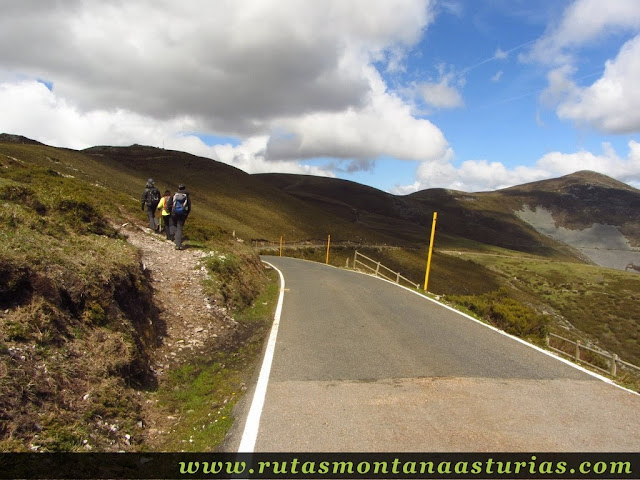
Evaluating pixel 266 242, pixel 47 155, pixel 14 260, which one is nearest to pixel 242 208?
pixel 266 242

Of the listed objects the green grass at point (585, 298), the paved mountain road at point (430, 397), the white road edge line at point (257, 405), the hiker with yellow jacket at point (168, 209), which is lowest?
the green grass at point (585, 298)

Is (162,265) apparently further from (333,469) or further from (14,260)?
(333,469)

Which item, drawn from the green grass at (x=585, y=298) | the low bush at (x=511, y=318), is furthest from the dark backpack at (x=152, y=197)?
the green grass at (x=585, y=298)

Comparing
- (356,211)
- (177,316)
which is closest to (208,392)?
(177,316)

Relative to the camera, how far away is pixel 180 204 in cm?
1357

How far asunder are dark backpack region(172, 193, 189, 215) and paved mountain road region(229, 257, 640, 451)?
678 centimetres

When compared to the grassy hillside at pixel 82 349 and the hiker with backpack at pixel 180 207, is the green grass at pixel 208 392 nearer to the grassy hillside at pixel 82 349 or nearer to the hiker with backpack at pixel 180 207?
the grassy hillside at pixel 82 349

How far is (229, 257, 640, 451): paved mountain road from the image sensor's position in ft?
13.9

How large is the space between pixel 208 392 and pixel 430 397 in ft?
11.2

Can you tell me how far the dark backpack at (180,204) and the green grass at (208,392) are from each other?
19.8ft

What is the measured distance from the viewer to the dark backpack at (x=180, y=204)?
1356 centimetres

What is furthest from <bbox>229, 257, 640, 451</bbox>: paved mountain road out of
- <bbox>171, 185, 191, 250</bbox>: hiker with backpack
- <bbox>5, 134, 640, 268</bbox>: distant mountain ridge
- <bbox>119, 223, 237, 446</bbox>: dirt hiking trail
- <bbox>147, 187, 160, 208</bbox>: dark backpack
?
<bbox>5, 134, 640, 268</bbox>: distant mountain ridge

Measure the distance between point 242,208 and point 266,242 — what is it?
20.3 meters

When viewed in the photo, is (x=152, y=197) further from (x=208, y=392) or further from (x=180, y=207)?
(x=208, y=392)
